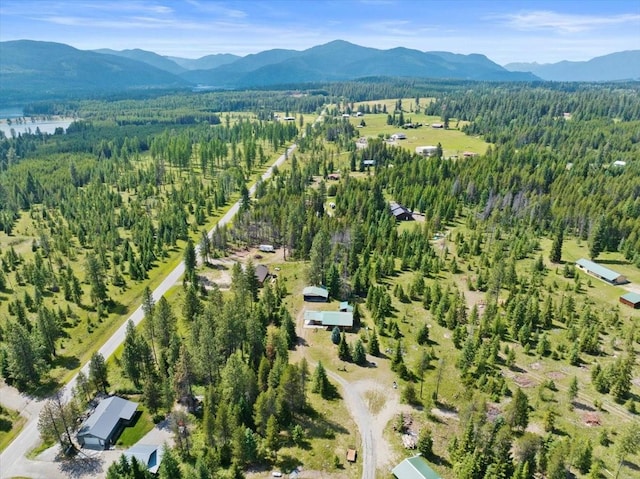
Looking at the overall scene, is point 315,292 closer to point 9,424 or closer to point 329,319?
point 329,319

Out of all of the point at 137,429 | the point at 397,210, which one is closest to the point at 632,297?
the point at 397,210

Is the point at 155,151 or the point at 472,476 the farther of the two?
the point at 155,151

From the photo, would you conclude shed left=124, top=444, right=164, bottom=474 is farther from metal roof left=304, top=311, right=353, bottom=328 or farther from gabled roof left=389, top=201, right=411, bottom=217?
gabled roof left=389, top=201, right=411, bottom=217

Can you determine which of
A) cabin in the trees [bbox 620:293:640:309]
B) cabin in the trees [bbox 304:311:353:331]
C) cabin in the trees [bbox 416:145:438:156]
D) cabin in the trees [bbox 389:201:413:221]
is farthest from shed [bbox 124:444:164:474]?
cabin in the trees [bbox 416:145:438:156]

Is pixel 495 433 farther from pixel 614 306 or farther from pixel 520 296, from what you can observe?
pixel 614 306

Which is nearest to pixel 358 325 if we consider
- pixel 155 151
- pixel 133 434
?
pixel 133 434

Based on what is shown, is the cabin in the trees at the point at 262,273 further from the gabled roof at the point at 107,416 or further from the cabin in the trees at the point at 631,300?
the cabin in the trees at the point at 631,300
